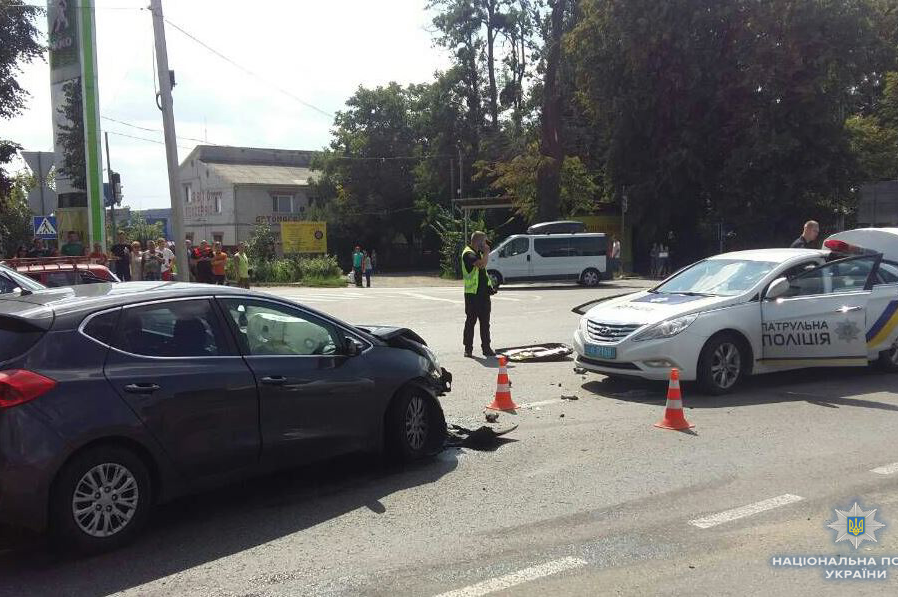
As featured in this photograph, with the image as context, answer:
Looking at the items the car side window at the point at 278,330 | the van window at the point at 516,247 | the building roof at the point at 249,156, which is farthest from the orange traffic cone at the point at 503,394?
the building roof at the point at 249,156

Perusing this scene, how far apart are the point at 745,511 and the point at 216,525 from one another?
3.33 meters

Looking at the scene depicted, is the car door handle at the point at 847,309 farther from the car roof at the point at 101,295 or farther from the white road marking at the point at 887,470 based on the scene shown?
the car roof at the point at 101,295

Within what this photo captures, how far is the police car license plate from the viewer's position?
8631 mm

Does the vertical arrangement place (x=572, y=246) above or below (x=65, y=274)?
above

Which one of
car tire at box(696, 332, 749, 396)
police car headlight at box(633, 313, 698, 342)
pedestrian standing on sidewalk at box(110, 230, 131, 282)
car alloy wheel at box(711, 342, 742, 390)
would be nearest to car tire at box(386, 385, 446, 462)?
police car headlight at box(633, 313, 698, 342)

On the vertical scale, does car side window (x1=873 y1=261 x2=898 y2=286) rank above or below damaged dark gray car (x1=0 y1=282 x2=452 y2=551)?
above

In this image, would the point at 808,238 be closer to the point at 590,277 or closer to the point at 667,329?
the point at 667,329

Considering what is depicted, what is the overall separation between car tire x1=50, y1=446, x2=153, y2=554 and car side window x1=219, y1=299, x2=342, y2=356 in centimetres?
106

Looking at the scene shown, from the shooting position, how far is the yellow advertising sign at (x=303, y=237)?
42.5 m

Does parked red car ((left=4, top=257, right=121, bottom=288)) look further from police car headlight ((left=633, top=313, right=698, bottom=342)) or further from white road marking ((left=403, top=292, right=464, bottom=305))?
white road marking ((left=403, top=292, right=464, bottom=305))

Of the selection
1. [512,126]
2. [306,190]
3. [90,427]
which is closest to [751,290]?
[90,427]

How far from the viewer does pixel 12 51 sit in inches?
931

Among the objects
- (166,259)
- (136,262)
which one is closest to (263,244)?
(166,259)

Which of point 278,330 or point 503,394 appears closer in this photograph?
point 278,330
